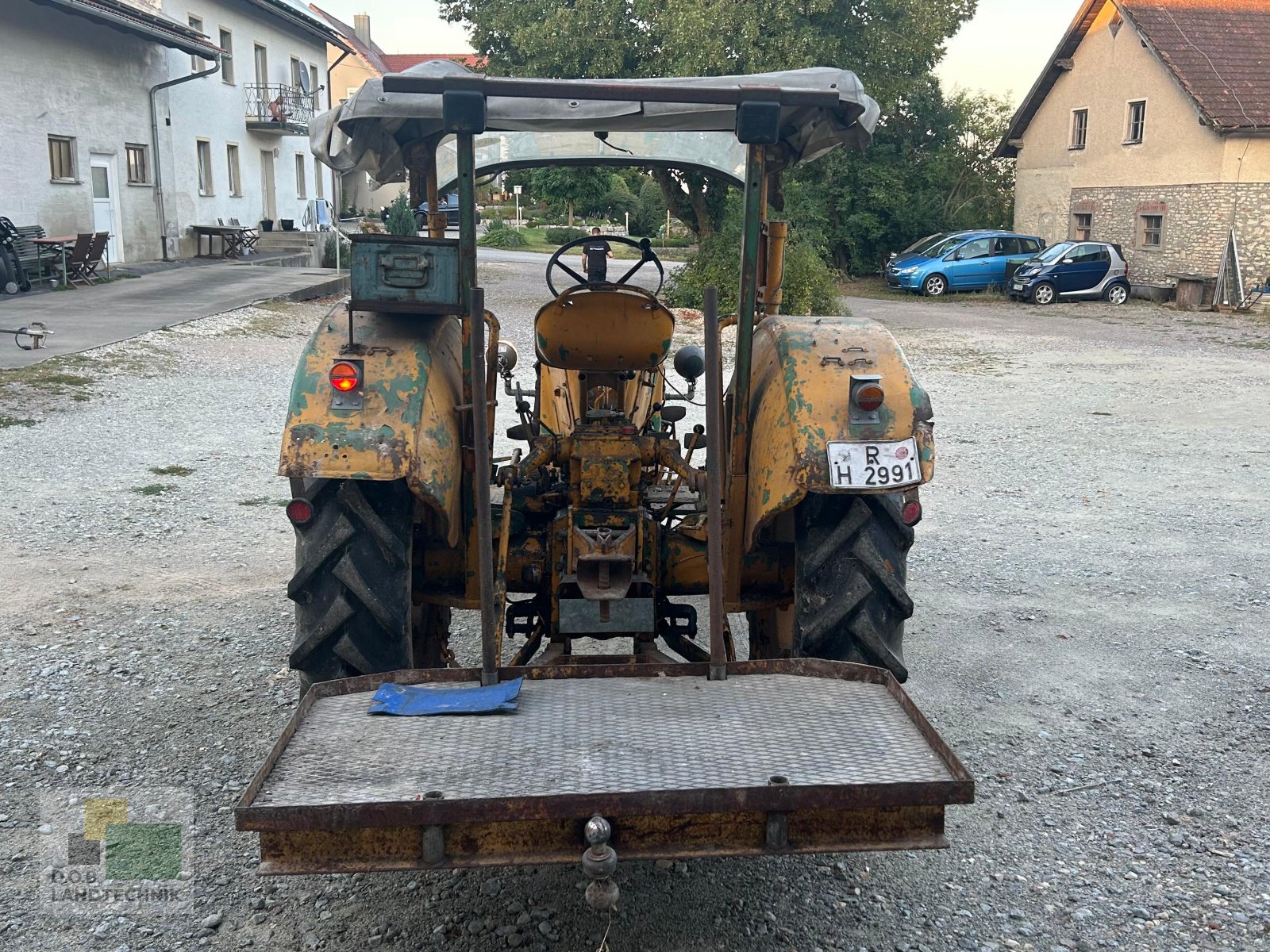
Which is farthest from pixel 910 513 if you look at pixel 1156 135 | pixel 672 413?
pixel 1156 135

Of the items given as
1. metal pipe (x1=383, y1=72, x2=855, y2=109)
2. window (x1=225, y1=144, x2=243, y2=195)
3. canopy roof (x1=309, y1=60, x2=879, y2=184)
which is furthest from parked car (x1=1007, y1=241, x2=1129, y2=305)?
metal pipe (x1=383, y1=72, x2=855, y2=109)

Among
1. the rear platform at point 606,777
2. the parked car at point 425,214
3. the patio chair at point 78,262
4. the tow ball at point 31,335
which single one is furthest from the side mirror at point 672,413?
the patio chair at point 78,262

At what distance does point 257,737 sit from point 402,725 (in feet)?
4.80

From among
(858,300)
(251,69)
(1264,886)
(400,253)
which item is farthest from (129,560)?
(251,69)

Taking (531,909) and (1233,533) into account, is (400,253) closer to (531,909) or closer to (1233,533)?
(531,909)

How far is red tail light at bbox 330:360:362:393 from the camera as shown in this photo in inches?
138

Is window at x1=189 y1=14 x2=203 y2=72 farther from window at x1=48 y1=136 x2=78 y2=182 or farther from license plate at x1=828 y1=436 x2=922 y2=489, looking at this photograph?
license plate at x1=828 y1=436 x2=922 y2=489

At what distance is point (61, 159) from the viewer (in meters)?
22.0

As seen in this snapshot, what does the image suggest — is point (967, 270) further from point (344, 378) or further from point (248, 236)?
point (344, 378)

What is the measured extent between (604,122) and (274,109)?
29.6 metres

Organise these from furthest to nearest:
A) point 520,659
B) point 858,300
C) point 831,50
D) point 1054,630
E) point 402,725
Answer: point 858,300, point 831,50, point 1054,630, point 520,659, point 402,725

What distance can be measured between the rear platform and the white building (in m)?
20.4

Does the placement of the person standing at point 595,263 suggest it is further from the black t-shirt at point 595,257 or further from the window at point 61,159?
the window at point 61,159

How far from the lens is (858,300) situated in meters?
25.6
